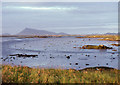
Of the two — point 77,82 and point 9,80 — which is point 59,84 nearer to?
point 77,82

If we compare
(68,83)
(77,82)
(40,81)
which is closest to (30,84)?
(40,81)

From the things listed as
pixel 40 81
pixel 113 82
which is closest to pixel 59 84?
pixel 40 81

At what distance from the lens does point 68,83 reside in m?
9.31

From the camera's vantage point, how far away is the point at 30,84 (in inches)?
376

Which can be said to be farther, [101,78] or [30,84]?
[101,78]

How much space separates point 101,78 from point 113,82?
105 cm

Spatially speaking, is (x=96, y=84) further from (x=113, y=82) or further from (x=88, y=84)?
(x=113, y=82)

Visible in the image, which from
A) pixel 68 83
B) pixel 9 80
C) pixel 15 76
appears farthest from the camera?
pixel 15 76

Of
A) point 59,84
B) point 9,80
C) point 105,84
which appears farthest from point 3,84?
point 105,84

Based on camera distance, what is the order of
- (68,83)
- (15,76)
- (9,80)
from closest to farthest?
(68,83)
(9,80)
(15,76)

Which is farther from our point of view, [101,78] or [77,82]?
[101,78]

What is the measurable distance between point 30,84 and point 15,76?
1.91 m

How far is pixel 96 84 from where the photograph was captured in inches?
370

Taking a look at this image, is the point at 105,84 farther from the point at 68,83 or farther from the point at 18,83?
the point at 18,83
